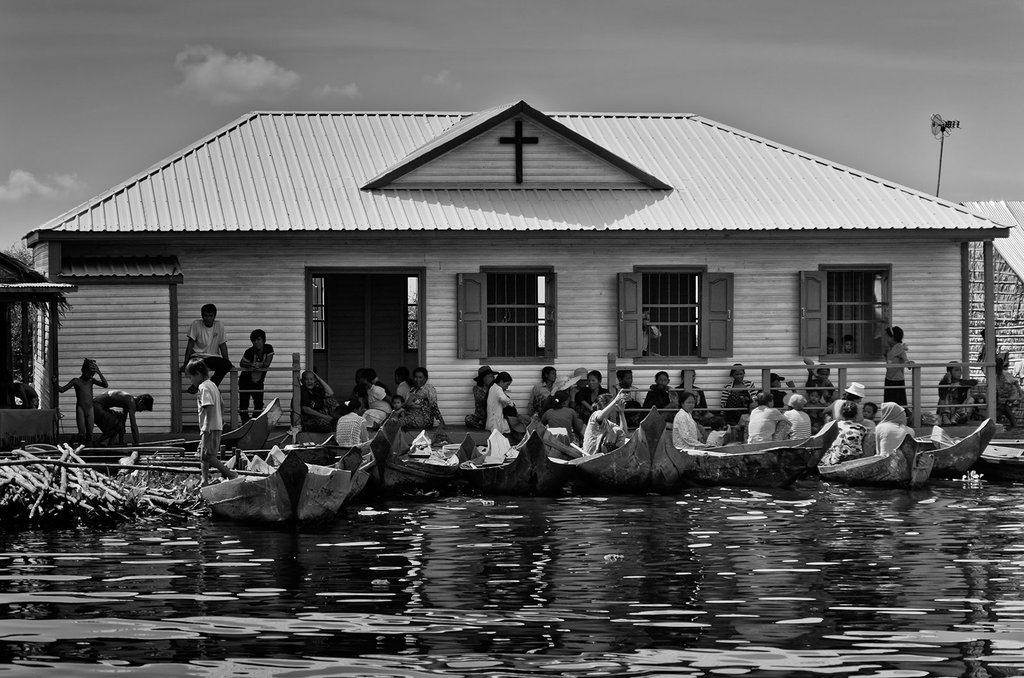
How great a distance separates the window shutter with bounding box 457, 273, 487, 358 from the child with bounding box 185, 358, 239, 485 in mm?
Answer: 6866

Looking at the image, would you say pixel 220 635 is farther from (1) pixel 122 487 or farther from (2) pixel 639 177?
(2) pixel 639 177

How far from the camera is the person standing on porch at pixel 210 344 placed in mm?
21219

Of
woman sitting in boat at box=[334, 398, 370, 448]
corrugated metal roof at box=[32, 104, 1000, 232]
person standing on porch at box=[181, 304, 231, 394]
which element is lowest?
woman sitting in boat at box=[334, 398, 370, 448]

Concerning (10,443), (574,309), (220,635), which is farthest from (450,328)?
(220,635)

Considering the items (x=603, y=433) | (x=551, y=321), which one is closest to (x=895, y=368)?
(x=551, y=321)

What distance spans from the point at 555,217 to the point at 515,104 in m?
2.22

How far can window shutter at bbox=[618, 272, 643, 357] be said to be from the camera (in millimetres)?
22953

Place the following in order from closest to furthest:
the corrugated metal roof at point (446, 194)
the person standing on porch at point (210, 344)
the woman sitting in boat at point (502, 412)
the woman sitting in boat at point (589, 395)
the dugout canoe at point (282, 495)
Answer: the dugout canoe at point (282, 495) < the person standing on porch at point (210, 344) < the woman sitting in boat at point (502, 412) < the woman sitting in boat at point (589, 395) < the corrugated metal roof at point (446, 194)

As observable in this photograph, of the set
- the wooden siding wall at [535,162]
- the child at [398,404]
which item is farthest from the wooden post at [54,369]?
the wooden siding wall at [535,162]

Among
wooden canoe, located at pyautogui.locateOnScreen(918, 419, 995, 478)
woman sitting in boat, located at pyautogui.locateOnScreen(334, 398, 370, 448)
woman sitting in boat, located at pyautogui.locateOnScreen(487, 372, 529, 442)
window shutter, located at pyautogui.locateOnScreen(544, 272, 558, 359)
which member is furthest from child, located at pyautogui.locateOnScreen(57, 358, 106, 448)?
wooden canoe, located at pyautogui.locateOnScreen(918, 419, 995, 478)

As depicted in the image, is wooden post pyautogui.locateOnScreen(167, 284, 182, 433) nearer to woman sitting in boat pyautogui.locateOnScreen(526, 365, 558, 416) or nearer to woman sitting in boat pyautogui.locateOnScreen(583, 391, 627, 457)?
woman sitting in boat pyautogui.locateOnScreen(526, 365, 558, 416)

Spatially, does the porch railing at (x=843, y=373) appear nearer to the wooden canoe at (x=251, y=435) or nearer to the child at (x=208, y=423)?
the wooden canoe at (x=251, y=435)

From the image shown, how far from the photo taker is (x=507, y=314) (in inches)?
928

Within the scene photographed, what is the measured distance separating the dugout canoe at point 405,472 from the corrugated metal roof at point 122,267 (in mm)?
4941
